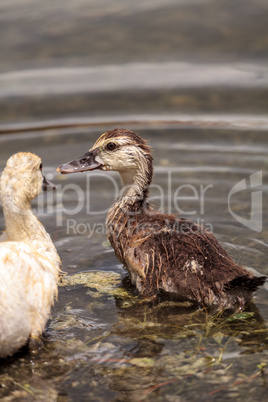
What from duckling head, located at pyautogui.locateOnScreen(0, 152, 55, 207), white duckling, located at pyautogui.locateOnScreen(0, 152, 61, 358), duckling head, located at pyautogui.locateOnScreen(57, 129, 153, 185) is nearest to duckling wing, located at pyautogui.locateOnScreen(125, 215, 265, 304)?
duckling head, located at pyautogui.locateOnScreen(57, 129, 153, 185)

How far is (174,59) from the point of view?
9.66 m

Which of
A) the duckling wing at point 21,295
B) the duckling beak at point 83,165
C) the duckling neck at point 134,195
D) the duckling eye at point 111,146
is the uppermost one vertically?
the duckling eye at point 111,146

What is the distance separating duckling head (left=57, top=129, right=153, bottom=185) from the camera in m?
5.64

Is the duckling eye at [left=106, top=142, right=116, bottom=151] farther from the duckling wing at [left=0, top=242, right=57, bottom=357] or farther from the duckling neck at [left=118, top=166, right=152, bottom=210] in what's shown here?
the duckling wing at [left=0, top=242, right=57, bottom=357]

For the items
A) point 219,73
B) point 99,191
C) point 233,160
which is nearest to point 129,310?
point 99,191

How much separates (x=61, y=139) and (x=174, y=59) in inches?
99.5

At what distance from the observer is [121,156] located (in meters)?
5.66

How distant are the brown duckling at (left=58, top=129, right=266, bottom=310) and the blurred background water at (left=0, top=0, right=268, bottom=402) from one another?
8.4 inches

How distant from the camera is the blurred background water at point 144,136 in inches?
173

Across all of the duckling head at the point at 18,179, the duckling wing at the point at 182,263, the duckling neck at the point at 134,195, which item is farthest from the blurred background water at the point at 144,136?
the duckling head at the point at 18,179

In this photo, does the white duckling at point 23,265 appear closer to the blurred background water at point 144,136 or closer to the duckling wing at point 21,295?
the duckling wing at point 21,295

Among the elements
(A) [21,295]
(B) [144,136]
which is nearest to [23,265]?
(A) [21,295]

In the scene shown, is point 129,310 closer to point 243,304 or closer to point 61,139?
point 243,304

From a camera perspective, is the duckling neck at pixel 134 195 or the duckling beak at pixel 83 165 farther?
the duckling beak at pixel 83 165
